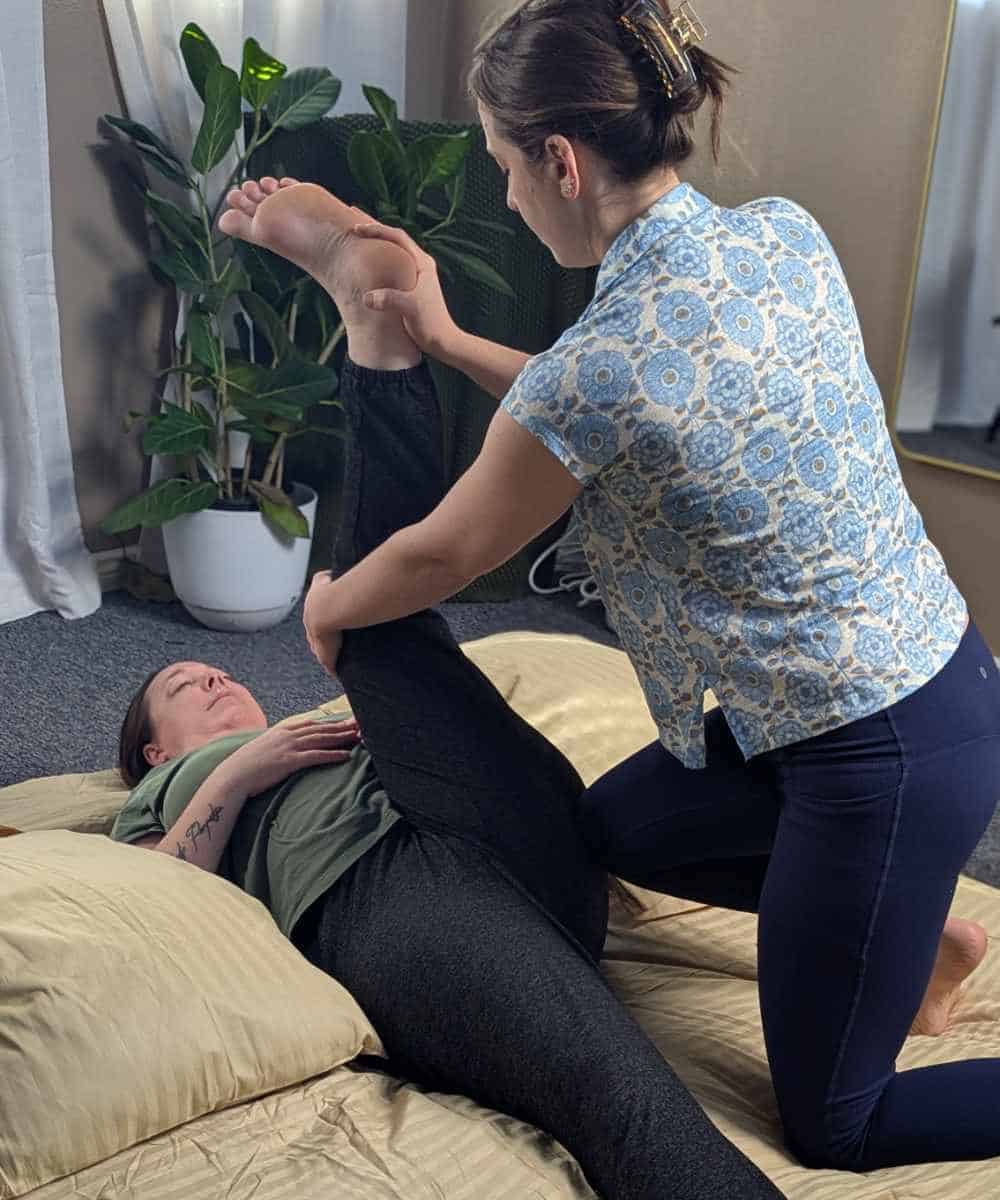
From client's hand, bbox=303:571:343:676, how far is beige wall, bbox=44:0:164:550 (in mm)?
2017

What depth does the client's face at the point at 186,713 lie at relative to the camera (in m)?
1.75

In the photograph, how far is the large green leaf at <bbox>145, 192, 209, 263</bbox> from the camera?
2912 millimetres

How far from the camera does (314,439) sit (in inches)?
131

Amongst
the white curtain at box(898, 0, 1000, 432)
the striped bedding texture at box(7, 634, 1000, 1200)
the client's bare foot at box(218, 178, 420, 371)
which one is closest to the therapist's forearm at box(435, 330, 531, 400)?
the client's bare foot at box(218, 178, 420, 371)

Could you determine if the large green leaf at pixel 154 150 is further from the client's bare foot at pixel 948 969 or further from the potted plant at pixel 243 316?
the client's bare foot at pixel 948 969

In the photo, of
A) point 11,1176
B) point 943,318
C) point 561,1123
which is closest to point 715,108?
point 561,1123

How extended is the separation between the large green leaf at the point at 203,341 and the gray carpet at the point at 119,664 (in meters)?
0.57

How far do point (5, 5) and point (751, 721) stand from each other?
238 cm

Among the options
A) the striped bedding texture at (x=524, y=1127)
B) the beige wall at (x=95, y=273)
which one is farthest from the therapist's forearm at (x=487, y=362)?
the beige wall at (x=95, y=273)

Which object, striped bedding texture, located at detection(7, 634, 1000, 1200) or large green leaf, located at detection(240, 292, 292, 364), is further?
large green leaf, located at detection(240, 292, 292, 364)

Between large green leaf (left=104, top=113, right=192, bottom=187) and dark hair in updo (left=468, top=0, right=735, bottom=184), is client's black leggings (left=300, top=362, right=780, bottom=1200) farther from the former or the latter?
large green leaf (left=104, top=113, right=192, bottom=187)

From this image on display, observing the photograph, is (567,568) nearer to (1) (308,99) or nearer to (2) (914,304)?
(2) (914,304)

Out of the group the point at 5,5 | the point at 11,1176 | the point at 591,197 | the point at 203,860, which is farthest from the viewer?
the point at 5,5

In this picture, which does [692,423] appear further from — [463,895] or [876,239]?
[876,239]
